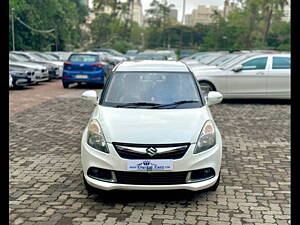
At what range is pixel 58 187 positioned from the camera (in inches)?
189

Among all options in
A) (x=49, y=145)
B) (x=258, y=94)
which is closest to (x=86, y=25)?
(x=258, y=94)

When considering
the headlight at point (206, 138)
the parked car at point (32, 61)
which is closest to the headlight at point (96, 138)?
the headlight at point (206, 138)

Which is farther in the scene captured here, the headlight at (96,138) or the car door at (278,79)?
the car door at (278,79)

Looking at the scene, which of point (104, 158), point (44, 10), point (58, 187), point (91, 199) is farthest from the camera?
point (44, 10)

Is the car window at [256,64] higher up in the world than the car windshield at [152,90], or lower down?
higher up

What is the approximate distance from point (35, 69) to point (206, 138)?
13447 millimetres

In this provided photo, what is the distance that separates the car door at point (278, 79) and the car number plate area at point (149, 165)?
878 cm

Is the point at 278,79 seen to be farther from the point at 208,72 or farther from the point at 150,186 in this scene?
the point at 150,186

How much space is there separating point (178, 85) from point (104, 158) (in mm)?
1893

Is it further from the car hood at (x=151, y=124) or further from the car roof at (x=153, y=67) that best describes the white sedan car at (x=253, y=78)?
the car hood at (x=151, y=124)

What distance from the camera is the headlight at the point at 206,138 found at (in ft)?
13.9

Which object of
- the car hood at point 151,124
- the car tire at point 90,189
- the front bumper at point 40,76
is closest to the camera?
the car hood at point 151,124

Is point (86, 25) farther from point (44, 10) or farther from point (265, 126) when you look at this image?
point (265, 126)

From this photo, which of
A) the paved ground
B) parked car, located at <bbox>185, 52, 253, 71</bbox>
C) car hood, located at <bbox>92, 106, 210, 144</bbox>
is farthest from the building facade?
car hood, located at <bbox>92, 106, 210, 144</bbox>
